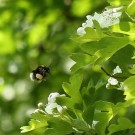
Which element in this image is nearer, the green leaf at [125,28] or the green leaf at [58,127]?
the green leaf at [125,28]

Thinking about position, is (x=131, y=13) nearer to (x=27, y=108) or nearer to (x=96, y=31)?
(x=96, y=31)

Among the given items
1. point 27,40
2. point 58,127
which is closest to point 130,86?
point 58,127

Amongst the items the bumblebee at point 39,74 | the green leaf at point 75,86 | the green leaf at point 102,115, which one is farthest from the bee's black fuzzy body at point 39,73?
the green leaf at point 102,115

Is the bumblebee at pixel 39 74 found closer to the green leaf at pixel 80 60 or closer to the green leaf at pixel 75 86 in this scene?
the green leaf at pixel 75 86

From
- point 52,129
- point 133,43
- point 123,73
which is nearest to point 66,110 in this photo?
point 52,129

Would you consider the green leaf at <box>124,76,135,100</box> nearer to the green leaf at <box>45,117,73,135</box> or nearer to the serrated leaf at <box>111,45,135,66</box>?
the serrated leaf at <box>111,45,135,66</box>

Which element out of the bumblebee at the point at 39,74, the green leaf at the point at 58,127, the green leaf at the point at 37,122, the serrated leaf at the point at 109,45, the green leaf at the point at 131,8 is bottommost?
the green leaf at the point at 58,127

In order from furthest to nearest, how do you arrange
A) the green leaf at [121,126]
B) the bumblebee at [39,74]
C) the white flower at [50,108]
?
the bumblebee at [39,74], the white flower at [50,108], the green leaf at [121,126]

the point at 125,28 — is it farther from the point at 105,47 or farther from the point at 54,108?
the point at 54,108
